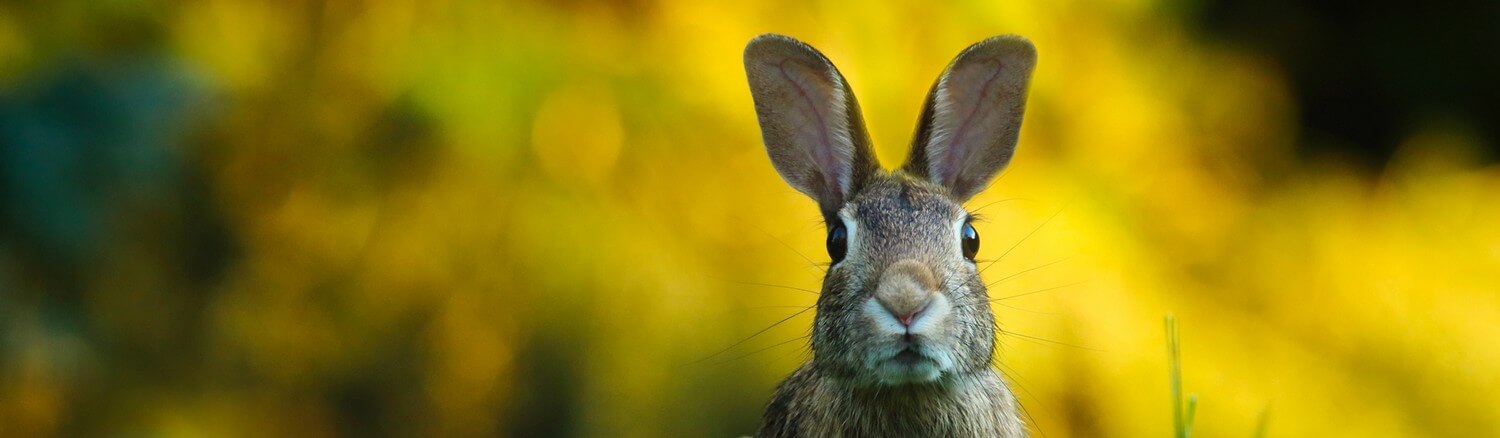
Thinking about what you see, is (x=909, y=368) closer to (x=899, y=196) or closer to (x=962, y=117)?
(x=899, y=196)

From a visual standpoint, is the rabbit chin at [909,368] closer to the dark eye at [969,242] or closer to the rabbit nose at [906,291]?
the rabbit nose at [906,291]

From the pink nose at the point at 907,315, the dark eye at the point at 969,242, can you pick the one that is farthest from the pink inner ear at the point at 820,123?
the pink nose at the point at 907,315

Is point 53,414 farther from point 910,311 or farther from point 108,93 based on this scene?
point 910,311

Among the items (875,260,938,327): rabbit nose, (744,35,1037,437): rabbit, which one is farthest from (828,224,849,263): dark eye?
(875,260,938,327): rabbit nose

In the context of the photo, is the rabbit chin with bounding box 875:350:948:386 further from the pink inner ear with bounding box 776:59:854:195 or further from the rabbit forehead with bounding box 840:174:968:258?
the pink inner ear with bounding box 776:59:854:195

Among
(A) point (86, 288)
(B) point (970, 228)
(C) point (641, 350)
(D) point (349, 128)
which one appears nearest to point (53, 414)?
(A) point (86, 288)

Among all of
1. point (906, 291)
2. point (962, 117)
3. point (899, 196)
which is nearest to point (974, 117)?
point (962, 117)

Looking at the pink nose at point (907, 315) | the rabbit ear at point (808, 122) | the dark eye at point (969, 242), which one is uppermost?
the rabbit ear at point (808, 122)
